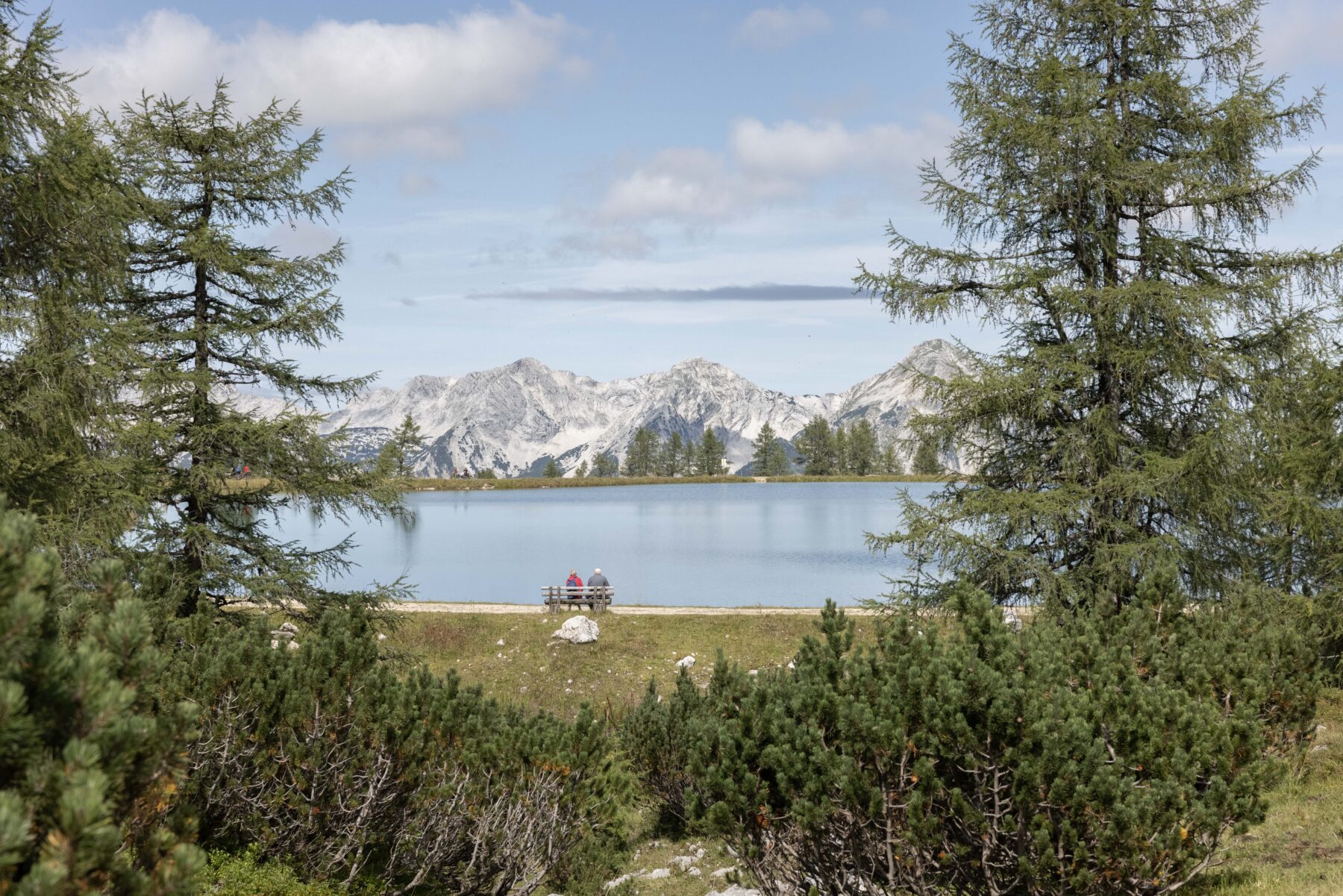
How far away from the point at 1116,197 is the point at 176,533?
13710mm

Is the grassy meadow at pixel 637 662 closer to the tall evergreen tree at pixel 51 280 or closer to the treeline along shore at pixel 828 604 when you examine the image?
the treeline along shore at pixel 828 604

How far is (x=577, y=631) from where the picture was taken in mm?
22703

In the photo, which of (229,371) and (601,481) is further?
(601,481)

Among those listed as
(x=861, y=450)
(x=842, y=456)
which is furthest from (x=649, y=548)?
(x=842, y=456)

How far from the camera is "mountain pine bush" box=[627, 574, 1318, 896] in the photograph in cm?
540

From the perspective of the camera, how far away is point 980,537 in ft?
43.4

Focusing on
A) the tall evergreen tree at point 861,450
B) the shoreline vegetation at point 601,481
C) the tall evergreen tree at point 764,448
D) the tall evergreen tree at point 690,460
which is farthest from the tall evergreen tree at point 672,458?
the tall evergreen tree at point 861,450

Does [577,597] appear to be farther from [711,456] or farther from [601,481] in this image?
[711,456]

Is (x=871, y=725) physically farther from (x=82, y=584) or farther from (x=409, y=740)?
(x=82, y=584)

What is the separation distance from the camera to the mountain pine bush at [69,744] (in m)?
2.39

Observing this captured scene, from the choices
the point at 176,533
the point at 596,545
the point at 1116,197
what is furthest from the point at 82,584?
the point at 596,545

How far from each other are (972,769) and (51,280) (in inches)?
A: 400

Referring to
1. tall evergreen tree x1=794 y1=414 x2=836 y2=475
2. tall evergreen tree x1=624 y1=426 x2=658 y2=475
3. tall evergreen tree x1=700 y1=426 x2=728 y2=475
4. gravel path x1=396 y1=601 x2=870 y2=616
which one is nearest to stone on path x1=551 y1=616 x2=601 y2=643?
gravel path x1=396 y1=601 x2=870 y2=616

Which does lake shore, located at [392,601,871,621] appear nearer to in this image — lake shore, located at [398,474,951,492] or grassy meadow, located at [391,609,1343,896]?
grassy meadow, located at [391,609,1343,896]
